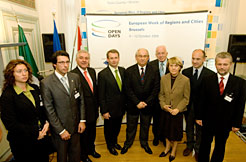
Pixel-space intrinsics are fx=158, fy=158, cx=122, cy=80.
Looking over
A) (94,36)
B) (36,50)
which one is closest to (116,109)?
(94,36)

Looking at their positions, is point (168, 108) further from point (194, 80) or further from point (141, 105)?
→ point (194, 80)

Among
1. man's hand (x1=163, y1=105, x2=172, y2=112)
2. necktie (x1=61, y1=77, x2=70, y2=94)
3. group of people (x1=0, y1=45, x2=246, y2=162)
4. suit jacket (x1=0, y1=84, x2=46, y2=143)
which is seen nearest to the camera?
suit jacket (x1=0, y1=84, x2=46, y2=143)

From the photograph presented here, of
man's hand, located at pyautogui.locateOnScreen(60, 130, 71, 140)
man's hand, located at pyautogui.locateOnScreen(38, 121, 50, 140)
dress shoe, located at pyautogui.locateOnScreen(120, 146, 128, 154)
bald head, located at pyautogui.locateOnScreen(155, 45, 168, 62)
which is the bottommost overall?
dress shoe, located at pyautogui.locateOnScreen(120, 146, 128, 154)

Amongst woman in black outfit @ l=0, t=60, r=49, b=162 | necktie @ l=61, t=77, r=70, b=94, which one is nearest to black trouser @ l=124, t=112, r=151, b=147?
necktie @ l=61, t=77, r=70, b=94

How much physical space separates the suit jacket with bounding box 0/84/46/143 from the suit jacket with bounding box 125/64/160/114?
4.44ft

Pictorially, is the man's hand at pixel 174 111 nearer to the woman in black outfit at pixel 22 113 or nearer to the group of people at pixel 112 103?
the group of people at pixel 112 103

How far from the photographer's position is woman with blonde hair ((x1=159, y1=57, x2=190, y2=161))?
2408 mm

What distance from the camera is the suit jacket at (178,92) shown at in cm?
242

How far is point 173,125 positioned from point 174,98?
45 centimetres

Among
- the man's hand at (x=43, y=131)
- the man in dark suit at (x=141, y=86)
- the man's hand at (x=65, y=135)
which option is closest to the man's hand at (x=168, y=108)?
the man in dark suit at (x=141, y=86)

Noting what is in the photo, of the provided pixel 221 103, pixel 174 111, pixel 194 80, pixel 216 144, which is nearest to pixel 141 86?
pixel 174 111

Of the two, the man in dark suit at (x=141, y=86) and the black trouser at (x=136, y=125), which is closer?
the man in dark suit at (x=141, y=86)

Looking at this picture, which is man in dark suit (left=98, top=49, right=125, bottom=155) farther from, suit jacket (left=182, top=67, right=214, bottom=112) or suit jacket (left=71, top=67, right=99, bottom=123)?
suit jacket (left=182, top=67, right=214, bottom=112)

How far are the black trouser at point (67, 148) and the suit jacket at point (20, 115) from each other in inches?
11.2
